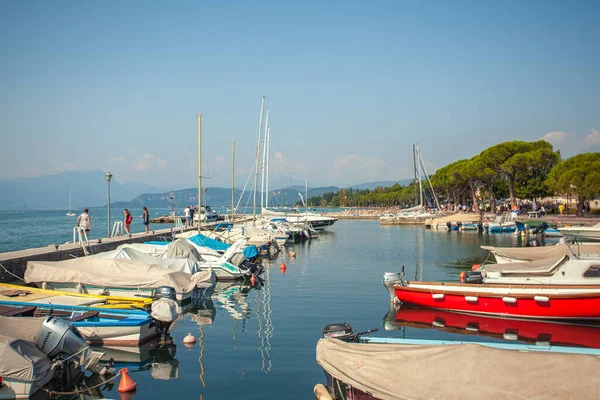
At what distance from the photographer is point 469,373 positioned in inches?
300

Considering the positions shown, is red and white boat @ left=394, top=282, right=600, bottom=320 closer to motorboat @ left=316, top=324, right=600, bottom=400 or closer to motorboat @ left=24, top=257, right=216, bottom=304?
motorboat @ left=24, top=257, right=216, bottom=304

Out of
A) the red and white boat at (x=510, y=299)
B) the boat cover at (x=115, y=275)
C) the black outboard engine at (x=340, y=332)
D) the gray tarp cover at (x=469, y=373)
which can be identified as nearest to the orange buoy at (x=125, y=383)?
the black outboard engine at (x=340, y=332)

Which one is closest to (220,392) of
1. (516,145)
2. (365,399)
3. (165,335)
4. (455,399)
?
(365,399)

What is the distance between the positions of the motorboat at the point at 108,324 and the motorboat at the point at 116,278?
3886 millimetres

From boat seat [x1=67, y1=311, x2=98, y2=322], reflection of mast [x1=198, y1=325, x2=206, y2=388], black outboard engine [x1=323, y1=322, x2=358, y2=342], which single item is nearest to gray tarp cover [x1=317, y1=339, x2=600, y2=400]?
black outboard engine [x1=323, y1=322, x2=358, y2=342]

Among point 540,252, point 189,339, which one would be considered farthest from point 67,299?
point 540,252

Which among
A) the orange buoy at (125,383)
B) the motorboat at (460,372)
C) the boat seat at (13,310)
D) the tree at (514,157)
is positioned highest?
the tree at (514,157)

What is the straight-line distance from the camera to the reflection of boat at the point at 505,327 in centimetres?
1481

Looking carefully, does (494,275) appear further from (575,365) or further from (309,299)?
(575,365)

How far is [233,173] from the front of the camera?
51125 millimetres

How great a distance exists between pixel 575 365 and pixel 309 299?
14134mm

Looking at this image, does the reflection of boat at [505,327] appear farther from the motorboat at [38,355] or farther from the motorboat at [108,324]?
the motorboat at [38,355]

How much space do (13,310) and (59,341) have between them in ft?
13.9

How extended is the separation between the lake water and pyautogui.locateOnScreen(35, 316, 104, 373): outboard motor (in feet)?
3.25
